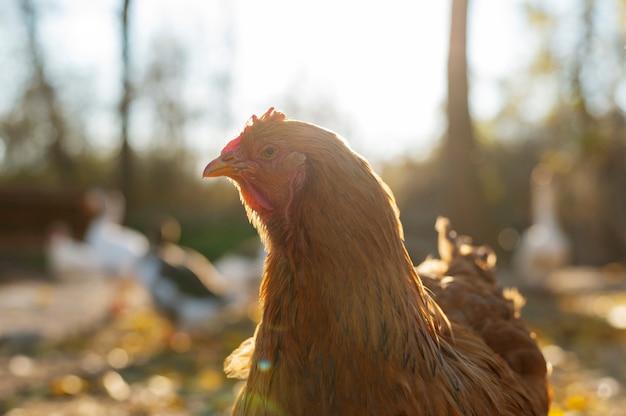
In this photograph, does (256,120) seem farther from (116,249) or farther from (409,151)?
(409,151)

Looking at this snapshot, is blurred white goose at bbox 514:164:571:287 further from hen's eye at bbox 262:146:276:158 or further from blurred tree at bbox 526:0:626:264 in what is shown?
hen's eye at bbox 262:146:276:158

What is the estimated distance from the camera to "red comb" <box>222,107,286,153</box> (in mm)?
1938

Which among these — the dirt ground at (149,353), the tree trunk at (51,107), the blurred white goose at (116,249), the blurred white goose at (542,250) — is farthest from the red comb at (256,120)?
the tree trunk at (51,107)

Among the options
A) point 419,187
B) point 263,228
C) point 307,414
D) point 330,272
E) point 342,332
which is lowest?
point 307,414

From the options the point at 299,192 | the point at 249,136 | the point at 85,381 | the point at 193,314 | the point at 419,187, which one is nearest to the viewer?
the point at 299,192

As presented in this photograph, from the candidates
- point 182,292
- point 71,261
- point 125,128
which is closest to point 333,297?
point 182,292

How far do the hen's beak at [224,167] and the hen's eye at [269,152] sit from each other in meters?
0.08

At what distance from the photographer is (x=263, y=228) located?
6.39ft

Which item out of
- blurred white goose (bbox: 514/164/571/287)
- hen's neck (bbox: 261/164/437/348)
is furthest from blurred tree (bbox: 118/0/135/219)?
hen's neck (bbox: 261/164/437/348)

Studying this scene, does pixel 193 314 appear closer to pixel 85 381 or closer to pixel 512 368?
pixel 85 381

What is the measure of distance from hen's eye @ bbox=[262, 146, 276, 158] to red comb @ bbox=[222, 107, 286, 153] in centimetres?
12

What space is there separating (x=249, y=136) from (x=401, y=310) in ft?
2.57

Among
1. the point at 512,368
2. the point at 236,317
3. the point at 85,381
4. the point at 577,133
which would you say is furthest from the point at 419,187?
the point at 512,368

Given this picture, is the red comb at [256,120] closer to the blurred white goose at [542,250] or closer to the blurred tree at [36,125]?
the blurred white goose at [542,250]
